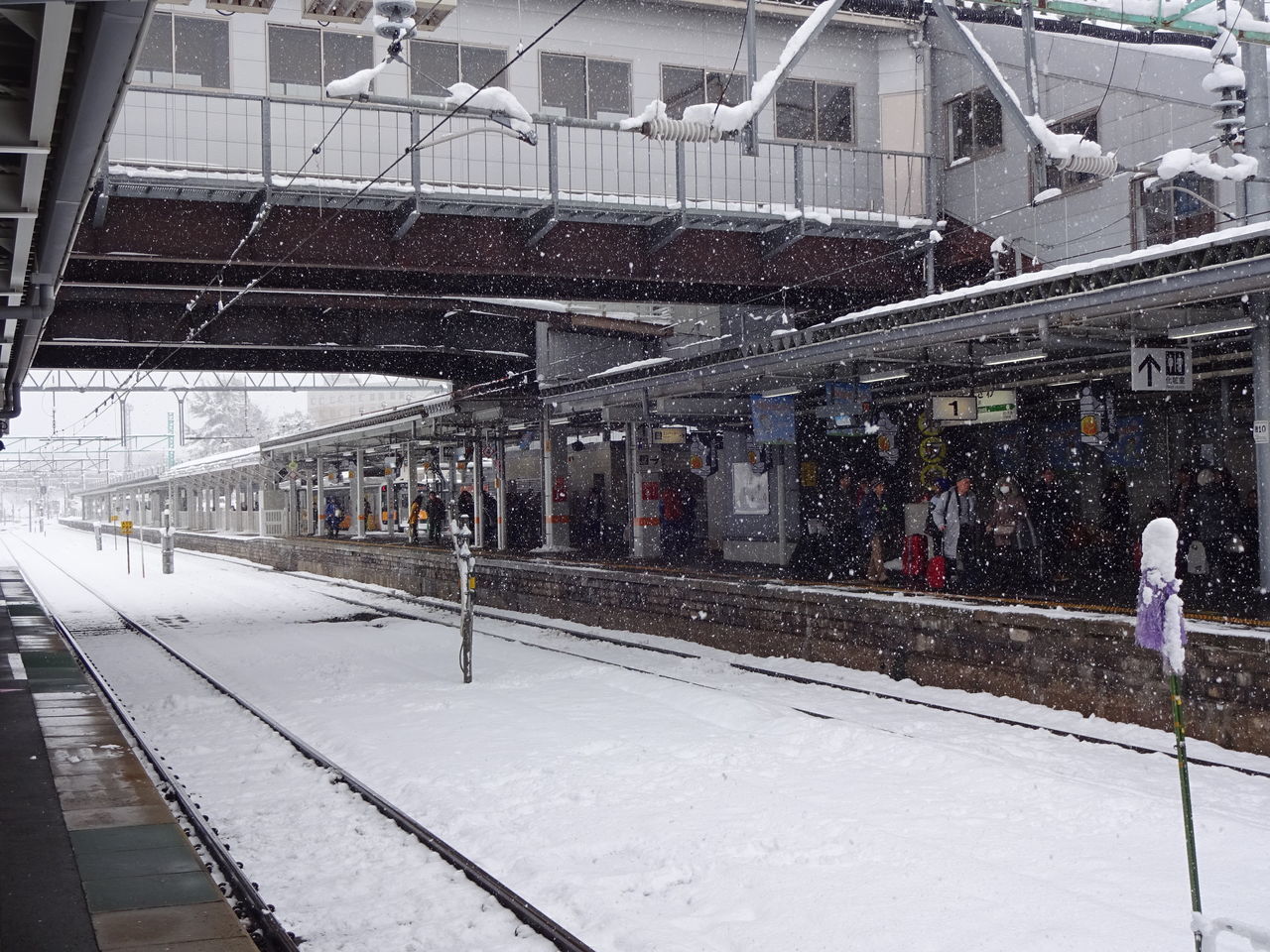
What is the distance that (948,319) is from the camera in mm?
12008

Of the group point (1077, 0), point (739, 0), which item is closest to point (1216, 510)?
point (1077, 0)

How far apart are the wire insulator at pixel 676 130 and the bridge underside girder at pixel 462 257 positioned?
17.6 ft

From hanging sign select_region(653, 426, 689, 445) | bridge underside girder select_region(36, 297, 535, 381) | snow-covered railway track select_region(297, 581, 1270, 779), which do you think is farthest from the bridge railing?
snow-covered railway track select_region(297, 581, 1270, 779)

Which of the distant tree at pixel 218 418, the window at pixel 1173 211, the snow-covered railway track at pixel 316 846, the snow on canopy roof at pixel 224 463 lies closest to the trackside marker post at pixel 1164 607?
the snow-covered railway track at pixel 316 846

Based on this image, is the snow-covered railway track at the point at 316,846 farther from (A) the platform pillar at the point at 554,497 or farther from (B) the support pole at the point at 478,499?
(B) the support pole at the point at 478,499

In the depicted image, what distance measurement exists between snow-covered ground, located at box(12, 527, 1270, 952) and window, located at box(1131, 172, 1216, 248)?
9.13 m

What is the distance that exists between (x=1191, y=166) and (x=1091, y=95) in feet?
21.0

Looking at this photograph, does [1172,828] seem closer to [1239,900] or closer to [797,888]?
[1239,900]

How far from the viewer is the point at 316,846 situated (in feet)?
22.9

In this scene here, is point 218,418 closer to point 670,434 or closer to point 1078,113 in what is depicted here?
point 670,434

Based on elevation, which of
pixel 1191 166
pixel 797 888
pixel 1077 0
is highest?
pixel 1077 0

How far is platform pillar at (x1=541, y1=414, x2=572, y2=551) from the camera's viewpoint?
24125mm

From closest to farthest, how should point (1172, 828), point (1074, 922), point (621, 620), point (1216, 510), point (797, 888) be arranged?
point (1074, 922) < point (797, 888) < point (1172, 828) < point (1216, 510) < point (621, 620)

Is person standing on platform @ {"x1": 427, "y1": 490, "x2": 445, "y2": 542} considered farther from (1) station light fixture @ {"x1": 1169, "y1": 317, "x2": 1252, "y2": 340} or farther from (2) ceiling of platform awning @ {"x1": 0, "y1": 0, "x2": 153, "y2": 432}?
(1) station light fixture @ {"x1": 1169, "y1": 317, "x2": 1252, "y2": 340}
